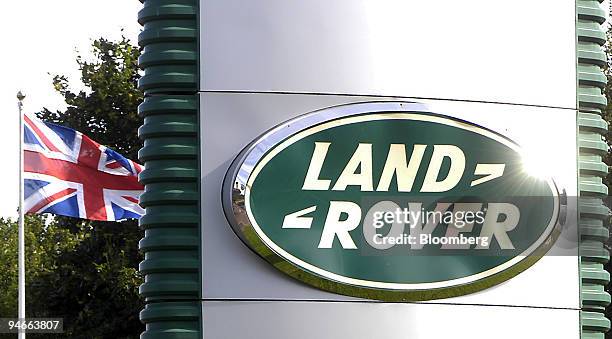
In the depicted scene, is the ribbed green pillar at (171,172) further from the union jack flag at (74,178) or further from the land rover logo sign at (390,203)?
the union jack flag at (74,178)

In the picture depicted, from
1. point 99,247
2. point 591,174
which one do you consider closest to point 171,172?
point 591,174

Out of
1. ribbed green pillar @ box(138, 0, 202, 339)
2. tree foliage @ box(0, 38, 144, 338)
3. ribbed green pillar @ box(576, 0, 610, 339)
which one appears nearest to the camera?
ribbed green pillar @ box(138, 0, 202, 339)

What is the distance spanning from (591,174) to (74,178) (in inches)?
507

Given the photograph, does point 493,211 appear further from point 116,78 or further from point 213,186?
point 116,78

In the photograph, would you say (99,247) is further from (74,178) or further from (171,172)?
(171,172)

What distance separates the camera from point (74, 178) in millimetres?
20812

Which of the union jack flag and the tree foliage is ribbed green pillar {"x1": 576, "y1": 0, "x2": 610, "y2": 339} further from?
the tree foliage

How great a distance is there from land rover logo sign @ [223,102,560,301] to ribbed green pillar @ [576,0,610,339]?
1.08 ft

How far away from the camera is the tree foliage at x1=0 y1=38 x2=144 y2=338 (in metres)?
32.3

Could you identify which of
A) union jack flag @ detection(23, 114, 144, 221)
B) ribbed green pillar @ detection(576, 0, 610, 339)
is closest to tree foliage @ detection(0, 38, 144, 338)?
union jack flag @ detection(23, 114, 144, 221)

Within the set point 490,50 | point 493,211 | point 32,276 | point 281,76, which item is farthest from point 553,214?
point 32,276

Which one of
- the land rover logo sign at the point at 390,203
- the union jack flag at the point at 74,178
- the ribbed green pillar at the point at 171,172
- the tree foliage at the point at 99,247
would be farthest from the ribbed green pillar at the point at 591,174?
the tree foliage at the point at 99,247

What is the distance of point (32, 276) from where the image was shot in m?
36.5

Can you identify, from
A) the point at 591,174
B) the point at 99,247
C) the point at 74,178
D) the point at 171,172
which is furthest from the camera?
the point at 99,247
